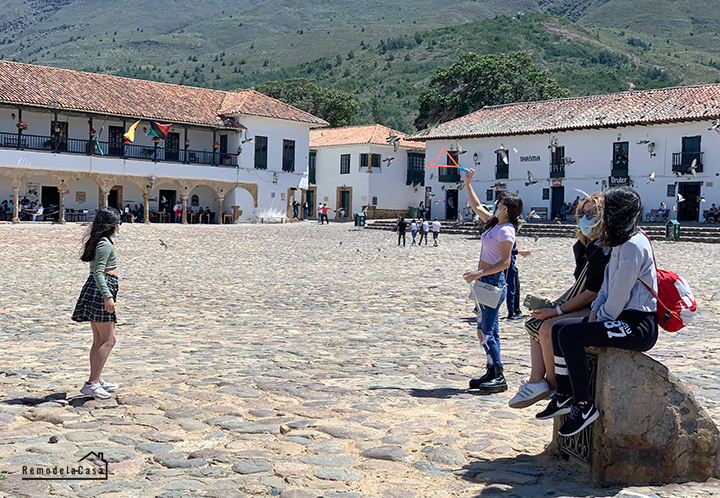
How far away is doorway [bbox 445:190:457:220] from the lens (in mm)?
44188

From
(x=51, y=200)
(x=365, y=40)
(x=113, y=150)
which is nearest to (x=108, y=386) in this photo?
(x=113, y=150)

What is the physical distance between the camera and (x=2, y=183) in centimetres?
3469

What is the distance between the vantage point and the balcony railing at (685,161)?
34.1 m

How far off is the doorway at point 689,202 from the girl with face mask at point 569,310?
33336mm

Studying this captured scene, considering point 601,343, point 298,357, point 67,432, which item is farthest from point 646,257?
point 298,357

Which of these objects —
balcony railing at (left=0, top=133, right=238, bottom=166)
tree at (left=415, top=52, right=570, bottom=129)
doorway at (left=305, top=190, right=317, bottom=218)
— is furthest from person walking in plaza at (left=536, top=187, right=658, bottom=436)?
tree at (left=415, top=52, right=570, bottom=129)

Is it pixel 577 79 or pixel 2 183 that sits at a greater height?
pixel 577 79

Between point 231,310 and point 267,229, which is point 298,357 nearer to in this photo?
point 231,310

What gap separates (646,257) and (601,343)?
498 millimetres

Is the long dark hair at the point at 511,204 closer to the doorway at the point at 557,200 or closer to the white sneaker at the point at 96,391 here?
the white sneaker at the point at 96,391

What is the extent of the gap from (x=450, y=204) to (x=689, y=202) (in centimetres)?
1360

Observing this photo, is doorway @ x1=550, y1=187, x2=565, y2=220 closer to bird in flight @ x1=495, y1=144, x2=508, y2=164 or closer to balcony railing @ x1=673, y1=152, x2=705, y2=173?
bird in flight @ x1=495, y1=144, x2=508, y2=164

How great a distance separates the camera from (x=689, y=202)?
114ft

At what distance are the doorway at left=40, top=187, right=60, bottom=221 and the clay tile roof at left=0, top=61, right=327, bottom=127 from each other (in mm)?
4697
